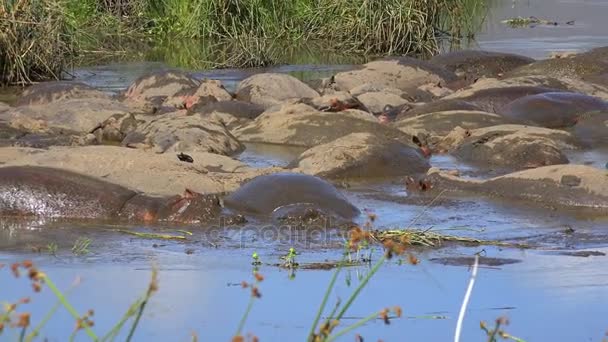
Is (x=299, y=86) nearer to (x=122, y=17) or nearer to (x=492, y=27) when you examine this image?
(x=122, y=17)

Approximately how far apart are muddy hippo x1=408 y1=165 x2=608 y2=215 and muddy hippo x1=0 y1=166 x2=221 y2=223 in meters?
2.03

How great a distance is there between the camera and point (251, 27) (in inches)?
749

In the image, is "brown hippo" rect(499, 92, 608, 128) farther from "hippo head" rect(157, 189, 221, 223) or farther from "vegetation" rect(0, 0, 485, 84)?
"vegetation" rect(0, 0, 485, 84)

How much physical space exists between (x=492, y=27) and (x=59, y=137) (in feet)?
43.0

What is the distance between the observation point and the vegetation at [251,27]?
18.0 metres

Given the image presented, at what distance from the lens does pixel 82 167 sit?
27.5 feet

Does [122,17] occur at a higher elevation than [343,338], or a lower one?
lower

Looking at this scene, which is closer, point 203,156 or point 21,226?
point 21,226

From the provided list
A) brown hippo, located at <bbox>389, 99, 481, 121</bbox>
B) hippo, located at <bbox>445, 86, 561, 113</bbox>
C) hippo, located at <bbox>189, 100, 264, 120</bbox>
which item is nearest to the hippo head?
hippo, located at <bbox>189, 100, 264, 120</bbox>

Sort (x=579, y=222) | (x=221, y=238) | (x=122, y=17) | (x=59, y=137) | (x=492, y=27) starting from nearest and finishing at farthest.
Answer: (x=221, y=238) < (x=579, y=222) < (x=59, y=137) < (x=122, y=17) < (x=492, y=27)

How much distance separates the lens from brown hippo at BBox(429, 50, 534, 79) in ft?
51.1

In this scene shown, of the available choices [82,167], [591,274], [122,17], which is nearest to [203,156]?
[82,167]

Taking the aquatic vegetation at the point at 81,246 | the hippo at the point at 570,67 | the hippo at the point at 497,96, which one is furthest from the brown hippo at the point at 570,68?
the aquatic vegetation at the point at 81,246

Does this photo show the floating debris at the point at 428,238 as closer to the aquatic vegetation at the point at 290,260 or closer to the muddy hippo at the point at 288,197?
the muddy hippo at the point at 288,197
